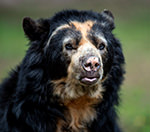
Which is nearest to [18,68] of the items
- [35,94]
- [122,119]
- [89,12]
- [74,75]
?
[35,94]

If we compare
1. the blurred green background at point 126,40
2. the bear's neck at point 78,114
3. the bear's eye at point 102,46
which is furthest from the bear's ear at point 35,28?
the blurred green background at point 126,40

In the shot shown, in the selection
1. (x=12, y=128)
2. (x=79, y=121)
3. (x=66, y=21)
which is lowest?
(x=12, y=128)

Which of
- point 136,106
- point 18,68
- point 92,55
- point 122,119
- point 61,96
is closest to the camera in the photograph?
point 92,55

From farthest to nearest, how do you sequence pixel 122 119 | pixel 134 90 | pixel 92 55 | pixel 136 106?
pixel 134 90 < pixel 136 106 < pixel 122 119 < pixel 92 55

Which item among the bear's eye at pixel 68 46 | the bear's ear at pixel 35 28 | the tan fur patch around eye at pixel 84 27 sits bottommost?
the bear's eye at pixel 68 46

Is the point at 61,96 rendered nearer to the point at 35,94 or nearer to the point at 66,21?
the point at 35,94

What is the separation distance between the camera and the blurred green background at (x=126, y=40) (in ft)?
32.7

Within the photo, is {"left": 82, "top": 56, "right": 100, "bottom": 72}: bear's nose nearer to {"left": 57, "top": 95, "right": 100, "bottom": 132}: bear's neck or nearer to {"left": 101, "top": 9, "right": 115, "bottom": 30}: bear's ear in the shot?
{"left": 57, "top": 95, "right": 100, "bottom": 132}: bear's neck

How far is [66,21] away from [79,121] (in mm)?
1708

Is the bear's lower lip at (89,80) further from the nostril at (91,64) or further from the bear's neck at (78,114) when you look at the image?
the bear's neck at (78,114)

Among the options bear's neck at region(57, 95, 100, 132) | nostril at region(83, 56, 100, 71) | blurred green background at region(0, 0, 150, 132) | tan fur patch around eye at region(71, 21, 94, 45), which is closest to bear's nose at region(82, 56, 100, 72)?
nostril at region(83, 56, 100, 71)

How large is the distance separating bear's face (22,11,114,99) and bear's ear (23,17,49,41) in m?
0.09

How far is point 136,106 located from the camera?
10.3 metres

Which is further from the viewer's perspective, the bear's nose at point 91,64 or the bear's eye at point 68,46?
the bear's eye at point 68,46
